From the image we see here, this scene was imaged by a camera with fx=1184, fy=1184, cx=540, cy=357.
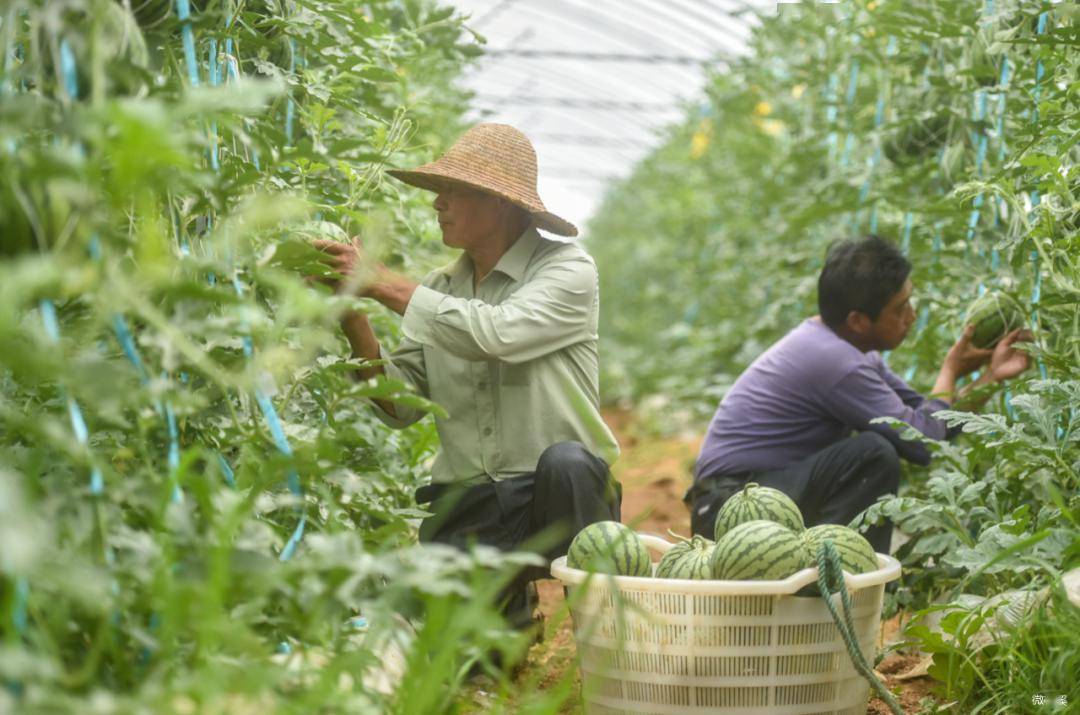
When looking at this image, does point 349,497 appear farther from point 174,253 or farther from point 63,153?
point 63,153

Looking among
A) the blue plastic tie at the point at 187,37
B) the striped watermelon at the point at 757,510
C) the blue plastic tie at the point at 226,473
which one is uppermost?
the blue plastic tie at the point at 187,37

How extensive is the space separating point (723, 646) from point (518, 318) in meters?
0.92

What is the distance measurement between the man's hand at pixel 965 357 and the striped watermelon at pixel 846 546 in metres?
1.24

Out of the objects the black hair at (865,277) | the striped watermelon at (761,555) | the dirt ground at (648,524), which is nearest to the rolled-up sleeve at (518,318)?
the dirt ground at (648,524)

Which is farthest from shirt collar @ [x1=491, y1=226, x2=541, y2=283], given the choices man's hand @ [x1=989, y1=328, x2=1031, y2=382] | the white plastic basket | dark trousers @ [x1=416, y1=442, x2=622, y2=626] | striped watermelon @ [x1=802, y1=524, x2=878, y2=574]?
man's hand @ [x1=989, y1=328, x2=1031, y2=382]

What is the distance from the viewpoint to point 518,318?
278cm

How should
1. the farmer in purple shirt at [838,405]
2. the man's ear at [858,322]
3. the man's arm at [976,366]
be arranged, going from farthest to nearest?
the man's ear at [858,322]
the farmer in purple shirt at [838,405]
the man's arm at [976,366]

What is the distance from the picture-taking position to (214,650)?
4.83 feet

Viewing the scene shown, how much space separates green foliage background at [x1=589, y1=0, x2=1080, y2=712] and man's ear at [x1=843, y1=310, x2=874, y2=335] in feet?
0.65

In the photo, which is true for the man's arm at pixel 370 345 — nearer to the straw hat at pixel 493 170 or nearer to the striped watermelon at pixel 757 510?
the straw hat at pixel 493 170

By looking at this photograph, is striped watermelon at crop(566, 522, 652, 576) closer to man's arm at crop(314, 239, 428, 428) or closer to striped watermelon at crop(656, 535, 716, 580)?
striped watermelon at crop(656, 535, 716, 580)

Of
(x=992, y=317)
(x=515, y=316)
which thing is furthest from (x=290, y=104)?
(x=992, y=317)

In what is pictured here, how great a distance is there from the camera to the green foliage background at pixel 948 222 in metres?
2.57

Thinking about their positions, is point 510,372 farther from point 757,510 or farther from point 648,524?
point 648,524
